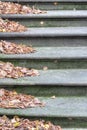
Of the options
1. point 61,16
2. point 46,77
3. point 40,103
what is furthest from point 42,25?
point 40,103

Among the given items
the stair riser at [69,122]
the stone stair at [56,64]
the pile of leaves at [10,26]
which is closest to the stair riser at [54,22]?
the stone stair at [56,64]

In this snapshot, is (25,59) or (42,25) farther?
(42,25)

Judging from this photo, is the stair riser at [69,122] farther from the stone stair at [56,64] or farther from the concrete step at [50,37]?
the concrete step at [50,37]

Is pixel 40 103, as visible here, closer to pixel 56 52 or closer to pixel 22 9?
pixel 56 52

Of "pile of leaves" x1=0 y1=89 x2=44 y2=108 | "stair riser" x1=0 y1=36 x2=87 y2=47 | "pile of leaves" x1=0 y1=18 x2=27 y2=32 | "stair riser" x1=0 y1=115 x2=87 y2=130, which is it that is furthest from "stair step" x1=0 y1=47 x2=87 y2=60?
"stair riser" x1=0 y1=115 x2=87 y2=130

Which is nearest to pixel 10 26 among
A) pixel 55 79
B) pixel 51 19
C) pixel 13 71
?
pixel 51 19

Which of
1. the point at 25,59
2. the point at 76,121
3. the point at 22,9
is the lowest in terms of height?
the point at 76,121
